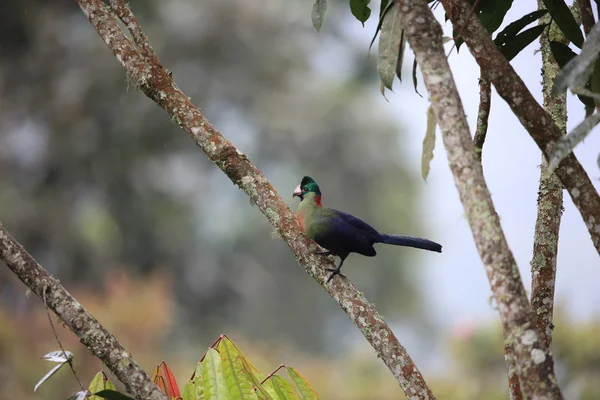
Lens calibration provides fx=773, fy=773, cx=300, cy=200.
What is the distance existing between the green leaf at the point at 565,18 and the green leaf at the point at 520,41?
0.06 metres

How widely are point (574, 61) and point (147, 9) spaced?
32.5 ft

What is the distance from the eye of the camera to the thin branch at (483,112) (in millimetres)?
1634

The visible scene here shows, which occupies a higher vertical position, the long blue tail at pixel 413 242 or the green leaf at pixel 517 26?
the green leaf at pixel 517 26

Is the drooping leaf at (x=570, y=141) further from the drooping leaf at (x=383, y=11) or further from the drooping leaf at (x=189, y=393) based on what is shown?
the drooping leaf at (x=189, y=393)

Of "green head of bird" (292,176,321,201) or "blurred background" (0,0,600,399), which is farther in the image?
"blurred background" (0,0,600,399)

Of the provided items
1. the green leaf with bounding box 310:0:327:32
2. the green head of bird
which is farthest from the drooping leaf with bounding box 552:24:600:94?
Result: the green head of bird

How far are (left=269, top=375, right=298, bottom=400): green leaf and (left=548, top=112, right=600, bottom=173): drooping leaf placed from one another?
0.68m

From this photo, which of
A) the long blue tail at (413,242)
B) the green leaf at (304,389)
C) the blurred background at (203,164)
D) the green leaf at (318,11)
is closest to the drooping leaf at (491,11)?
the green leaf at (318,11)

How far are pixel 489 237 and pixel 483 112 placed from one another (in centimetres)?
66

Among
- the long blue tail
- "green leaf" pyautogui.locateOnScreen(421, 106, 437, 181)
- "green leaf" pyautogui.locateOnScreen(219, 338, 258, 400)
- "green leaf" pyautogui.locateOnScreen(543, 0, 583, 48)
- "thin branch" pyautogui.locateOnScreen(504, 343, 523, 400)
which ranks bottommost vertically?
"thin branch" pyautogui.locateOnScreen(504, 343, 523, 400)

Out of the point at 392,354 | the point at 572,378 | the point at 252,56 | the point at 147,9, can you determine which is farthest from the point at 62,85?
the point at 392,354

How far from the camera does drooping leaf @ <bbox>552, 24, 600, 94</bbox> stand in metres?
1.04

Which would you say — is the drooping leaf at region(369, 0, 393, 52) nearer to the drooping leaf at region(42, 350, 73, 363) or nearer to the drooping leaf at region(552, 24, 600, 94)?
the drooping leaf at region(552, 24, 600, 94)

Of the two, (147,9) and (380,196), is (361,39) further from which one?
(147,9)
